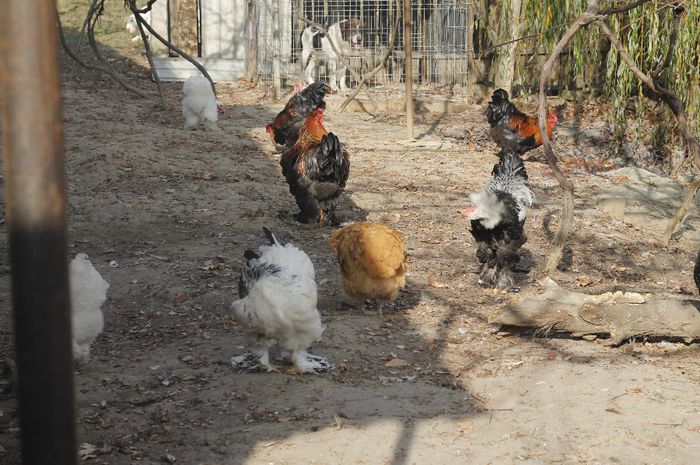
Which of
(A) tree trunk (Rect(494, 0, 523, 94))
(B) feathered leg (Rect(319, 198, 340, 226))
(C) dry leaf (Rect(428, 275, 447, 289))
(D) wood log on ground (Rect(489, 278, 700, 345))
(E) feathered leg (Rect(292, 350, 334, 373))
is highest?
(A) tree trunk (Rect(494, 0, 523, 94))

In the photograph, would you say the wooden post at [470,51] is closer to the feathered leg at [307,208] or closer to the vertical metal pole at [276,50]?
the vertical metal pole at [276,50]

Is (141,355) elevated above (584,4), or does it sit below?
below

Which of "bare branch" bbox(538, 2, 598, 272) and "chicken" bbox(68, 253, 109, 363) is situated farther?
"bare branch" bbox(538, 2, 598, 272)

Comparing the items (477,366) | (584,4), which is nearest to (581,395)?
(477,366)

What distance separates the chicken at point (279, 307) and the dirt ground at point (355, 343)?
0.17m

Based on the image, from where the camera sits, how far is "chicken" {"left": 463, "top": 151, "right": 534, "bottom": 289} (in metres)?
7.09

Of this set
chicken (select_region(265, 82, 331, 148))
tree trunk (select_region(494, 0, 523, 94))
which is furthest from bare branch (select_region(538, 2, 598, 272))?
tree trunk (select_region(494, 0, 523, 94))

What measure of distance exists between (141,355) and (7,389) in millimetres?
956

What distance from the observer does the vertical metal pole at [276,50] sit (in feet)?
54.0

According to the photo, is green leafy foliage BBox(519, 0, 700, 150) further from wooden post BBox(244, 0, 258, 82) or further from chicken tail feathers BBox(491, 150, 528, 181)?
wooden post BBox(244, 0, 258, 82)

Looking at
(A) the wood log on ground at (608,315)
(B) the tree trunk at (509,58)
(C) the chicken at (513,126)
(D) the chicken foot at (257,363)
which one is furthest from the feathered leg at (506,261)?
(B) the tree trunk at (509,58)

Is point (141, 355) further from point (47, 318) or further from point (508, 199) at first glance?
point (47, 318)

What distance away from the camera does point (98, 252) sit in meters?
8.13

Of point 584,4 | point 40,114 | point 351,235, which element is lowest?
point 351,235
